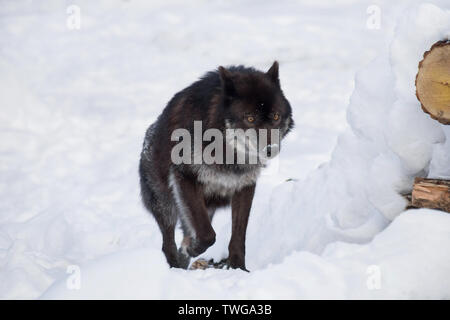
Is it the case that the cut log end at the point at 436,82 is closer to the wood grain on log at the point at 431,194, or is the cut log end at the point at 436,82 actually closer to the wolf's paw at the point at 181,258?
the wood grain on log at the point at 431,194

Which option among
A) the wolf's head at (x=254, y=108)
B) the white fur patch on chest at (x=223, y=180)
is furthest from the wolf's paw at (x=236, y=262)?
the wolf's head at (x=254, y=108)

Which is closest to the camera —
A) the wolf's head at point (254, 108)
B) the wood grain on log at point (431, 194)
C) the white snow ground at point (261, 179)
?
the white snow ground at point (261, 179)

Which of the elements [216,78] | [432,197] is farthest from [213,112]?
[432,197]

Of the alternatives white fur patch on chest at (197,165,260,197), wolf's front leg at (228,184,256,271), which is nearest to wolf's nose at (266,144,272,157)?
white fur patch on chest at (197,165,260,197)

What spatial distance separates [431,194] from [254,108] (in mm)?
1565

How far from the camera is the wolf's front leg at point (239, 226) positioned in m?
4.65

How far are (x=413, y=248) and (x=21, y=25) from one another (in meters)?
13.1

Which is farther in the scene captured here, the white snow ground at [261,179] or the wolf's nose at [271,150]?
the wolf's nose at [271,150]

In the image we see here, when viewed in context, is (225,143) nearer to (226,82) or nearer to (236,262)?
(226,82)

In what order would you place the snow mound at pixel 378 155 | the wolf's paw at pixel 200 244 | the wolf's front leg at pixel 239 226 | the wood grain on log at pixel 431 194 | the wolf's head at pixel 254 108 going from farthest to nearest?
the wolf's front leg at pixel 239 226, the wolf's paw at pixel 200 244, the wolf's head at pixel 254 108, the snow mound at pixel 378 155, the wood grain on log at pixel 431 194

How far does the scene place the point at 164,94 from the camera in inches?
455
